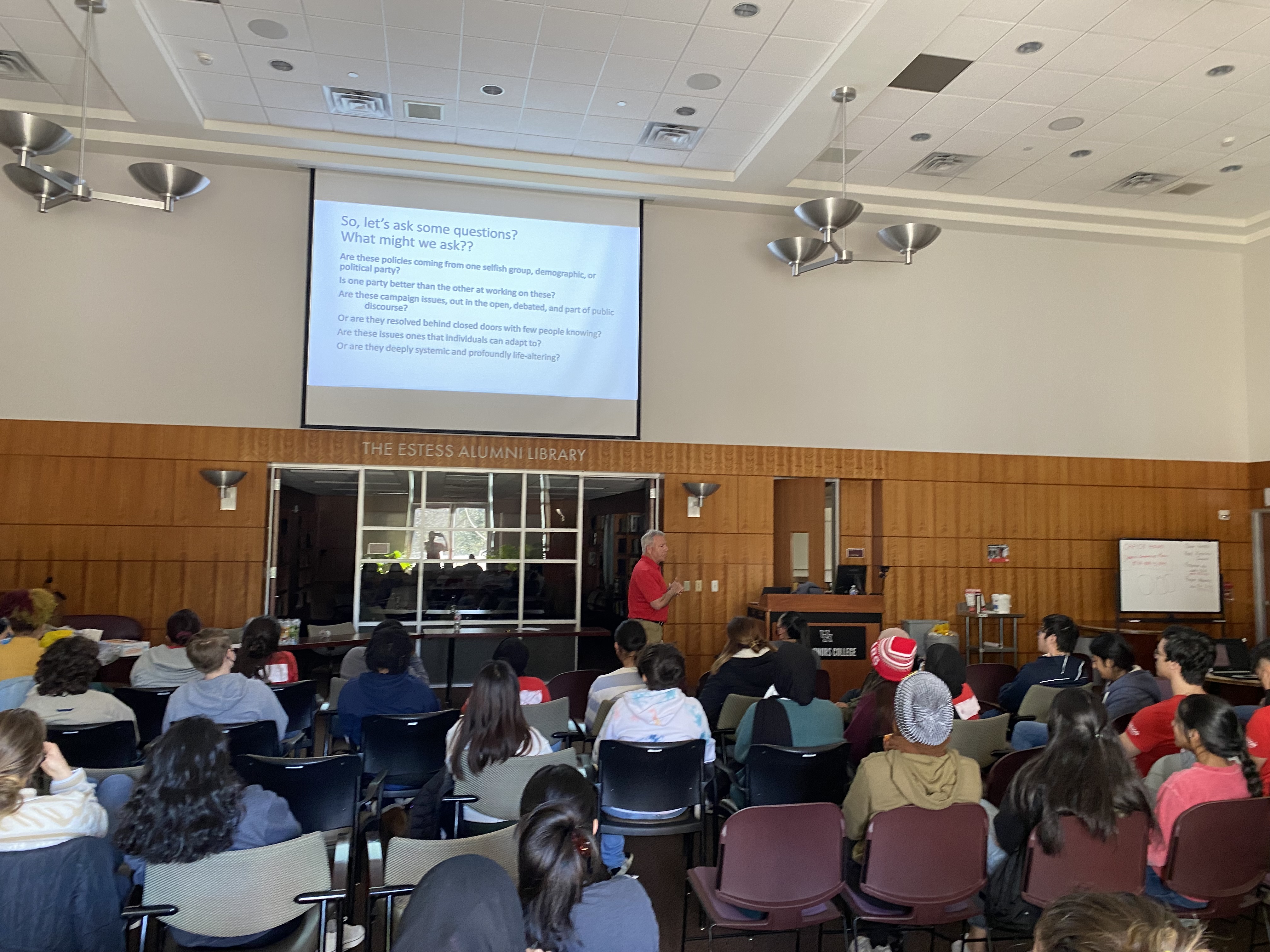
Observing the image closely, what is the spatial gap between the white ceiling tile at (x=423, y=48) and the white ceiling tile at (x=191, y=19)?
2.21 feet

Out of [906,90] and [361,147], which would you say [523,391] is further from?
[906,90]

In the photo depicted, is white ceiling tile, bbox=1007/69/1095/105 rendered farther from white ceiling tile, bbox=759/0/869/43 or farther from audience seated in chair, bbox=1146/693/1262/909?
audience seated in chair, bbox=1146/693/1262/909

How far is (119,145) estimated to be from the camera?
7973 millimetres

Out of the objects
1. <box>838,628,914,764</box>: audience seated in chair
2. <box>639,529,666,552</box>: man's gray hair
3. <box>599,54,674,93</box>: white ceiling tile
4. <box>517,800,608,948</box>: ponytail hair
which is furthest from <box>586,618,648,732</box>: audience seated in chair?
<box>599,54,674,93</box>: white ceiling tile

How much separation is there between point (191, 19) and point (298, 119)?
5.03 feet

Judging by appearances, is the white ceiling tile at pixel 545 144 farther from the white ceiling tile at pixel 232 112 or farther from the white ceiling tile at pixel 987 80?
the white ceiling tile at pixel 987 80

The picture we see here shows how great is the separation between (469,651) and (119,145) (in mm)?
5826

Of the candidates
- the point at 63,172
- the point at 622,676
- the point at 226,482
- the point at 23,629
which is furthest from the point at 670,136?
the point at 23,629

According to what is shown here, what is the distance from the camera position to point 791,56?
6.63 meters

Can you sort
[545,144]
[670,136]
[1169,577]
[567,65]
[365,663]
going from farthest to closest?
1. [1169,577]
2. [545,144]
3. [670,136]
4. [567,65]
5. [365,663]

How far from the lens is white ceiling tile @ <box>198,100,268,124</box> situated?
24.5ft

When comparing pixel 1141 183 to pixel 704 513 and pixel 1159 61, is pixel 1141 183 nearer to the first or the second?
pixel 1159 61

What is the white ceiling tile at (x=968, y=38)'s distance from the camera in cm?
614

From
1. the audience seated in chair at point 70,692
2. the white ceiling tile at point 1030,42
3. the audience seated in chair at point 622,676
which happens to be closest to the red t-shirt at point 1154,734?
the audience seated in chair at point 622,676
